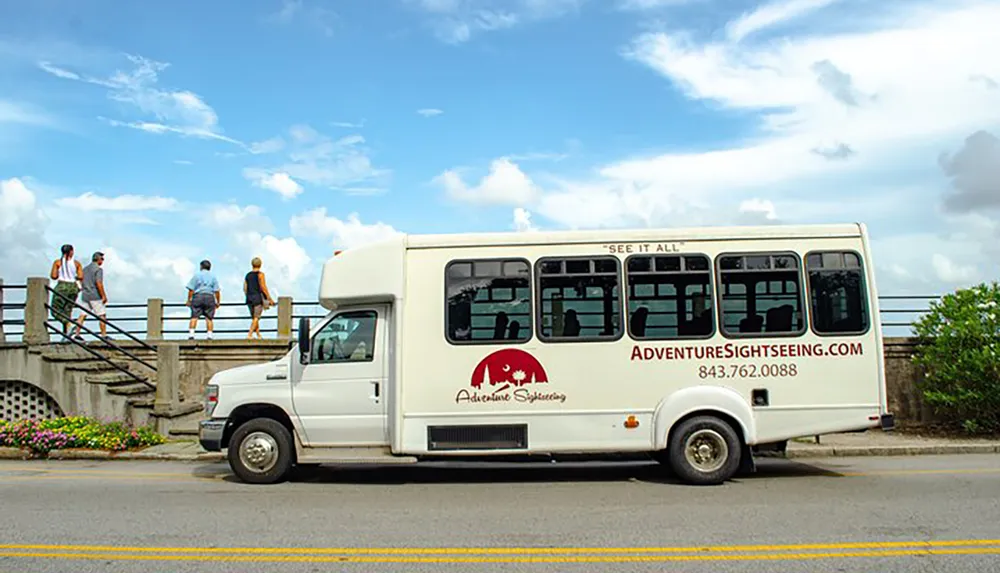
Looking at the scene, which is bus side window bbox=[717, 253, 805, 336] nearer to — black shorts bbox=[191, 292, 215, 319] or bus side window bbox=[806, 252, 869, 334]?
bus side window bbox=[806, 252, 869, 334]

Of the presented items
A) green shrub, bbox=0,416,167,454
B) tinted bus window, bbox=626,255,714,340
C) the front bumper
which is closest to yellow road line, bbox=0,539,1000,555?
the front bumper

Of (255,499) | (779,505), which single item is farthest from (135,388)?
(779,505)

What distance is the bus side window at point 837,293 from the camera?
940 centimetres

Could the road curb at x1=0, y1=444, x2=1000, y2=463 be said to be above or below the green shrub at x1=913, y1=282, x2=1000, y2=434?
below

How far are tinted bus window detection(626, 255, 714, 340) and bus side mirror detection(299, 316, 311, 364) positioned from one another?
374 centimetres

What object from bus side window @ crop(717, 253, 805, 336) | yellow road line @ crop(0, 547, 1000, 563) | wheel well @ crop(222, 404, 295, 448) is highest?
bus side window @ crop(717, 253, 805, 336)

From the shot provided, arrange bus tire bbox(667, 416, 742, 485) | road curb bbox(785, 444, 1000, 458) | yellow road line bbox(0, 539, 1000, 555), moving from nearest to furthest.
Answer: yellow road line bbox(0, 539, 1000, 555)
bus tire bbox(667, 416, 742, 485)
road curb bbox(785, 444, 1000, 458)

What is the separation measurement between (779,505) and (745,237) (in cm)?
316

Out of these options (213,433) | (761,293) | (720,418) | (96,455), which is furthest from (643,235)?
(96,455)

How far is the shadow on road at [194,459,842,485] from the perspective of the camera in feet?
32.4

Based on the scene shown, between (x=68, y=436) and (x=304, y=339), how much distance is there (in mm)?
6006

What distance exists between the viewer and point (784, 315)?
31.1ft

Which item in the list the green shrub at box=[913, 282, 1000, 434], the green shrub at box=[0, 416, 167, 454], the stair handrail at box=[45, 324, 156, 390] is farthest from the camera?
the stair handrail at box=[45, 324, 156, 390]

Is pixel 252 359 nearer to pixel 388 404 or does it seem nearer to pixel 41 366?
pixel 41 366
